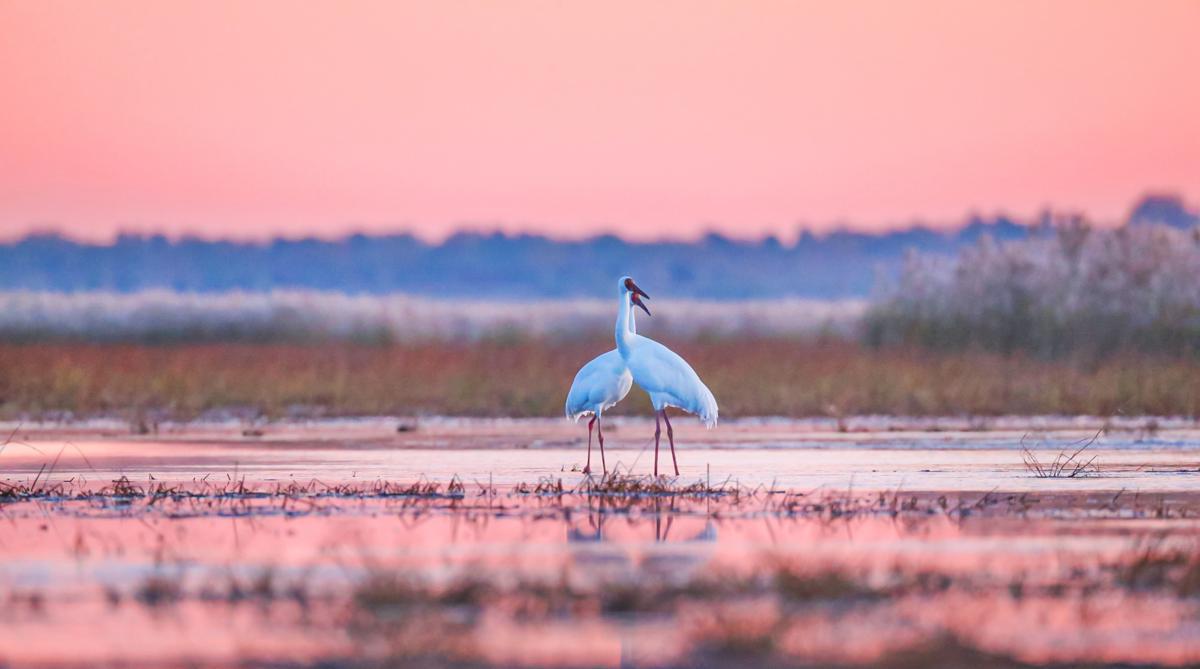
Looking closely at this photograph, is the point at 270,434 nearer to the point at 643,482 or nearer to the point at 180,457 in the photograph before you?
the point at 180,457

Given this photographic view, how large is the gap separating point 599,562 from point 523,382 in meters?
16.9

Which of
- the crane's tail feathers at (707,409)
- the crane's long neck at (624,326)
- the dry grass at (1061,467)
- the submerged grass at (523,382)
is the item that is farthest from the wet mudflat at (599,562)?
the submerged grass at (523,382)

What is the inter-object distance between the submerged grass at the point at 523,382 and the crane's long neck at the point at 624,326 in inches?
268

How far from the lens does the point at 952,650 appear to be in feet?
23.3

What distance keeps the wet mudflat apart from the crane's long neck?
106 cm

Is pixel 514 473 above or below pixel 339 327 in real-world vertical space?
below

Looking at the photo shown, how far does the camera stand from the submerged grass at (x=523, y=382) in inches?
923

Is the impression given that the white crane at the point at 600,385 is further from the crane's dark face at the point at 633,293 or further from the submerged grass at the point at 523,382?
the submerged grass at the point at 523,382

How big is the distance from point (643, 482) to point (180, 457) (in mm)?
4972

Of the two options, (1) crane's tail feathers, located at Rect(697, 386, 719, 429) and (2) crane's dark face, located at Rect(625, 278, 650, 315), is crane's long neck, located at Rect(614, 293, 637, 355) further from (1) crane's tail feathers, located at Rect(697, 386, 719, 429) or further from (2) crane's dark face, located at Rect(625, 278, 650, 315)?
(1) crane's tail feathers, located at Rect(697, 386, 719, 429)

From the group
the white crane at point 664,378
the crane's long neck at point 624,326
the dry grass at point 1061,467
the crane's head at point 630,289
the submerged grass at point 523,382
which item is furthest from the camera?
the submerged grass at point 523,382

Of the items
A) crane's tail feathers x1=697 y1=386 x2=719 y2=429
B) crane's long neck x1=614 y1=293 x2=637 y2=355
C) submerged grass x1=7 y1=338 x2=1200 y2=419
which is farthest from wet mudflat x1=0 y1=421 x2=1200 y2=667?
submerged grass x1=7 y1=338 x2=1200 y2=419

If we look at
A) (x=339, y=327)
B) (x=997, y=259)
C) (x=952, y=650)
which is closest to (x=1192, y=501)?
(x=952, y=650)

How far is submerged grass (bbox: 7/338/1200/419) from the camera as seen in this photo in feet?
76.9
